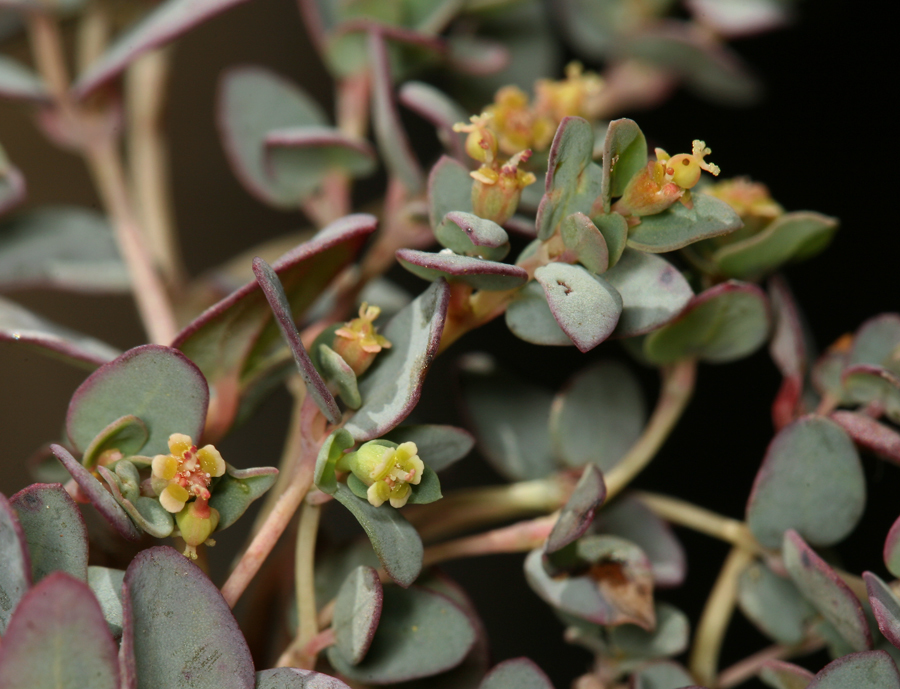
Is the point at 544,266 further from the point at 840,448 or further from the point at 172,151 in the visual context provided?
Result: the point at 172,151

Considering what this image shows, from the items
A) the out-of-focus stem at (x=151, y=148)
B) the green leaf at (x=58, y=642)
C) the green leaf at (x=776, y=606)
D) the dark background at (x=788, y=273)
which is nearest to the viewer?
the green leaf at (x=58, y=642)

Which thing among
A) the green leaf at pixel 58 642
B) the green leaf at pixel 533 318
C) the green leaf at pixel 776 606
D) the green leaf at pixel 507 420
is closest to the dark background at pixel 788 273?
the green leaf at pixel 507 420

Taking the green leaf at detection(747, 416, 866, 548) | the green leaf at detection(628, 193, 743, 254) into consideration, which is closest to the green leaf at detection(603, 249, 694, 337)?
the green leaf at detection(628, 193, 743, 254)

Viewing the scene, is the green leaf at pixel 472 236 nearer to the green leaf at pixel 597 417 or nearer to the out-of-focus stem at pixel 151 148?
the green leaf at pixel 597 417

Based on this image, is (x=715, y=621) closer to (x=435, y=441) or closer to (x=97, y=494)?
(x=435, y=441)

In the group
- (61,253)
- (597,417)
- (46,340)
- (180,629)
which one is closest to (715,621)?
(597,417)

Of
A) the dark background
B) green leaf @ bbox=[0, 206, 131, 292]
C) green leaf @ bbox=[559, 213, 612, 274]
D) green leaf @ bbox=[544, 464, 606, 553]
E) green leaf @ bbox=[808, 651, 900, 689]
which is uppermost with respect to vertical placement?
green leaf @ bbox=[559, 213, 612, 274]

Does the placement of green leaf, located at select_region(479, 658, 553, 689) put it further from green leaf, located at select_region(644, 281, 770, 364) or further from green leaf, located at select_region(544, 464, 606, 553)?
green leaf, located at select_region(644, 281, 770, 364)

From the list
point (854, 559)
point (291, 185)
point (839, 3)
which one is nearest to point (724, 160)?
point (839, 3)
